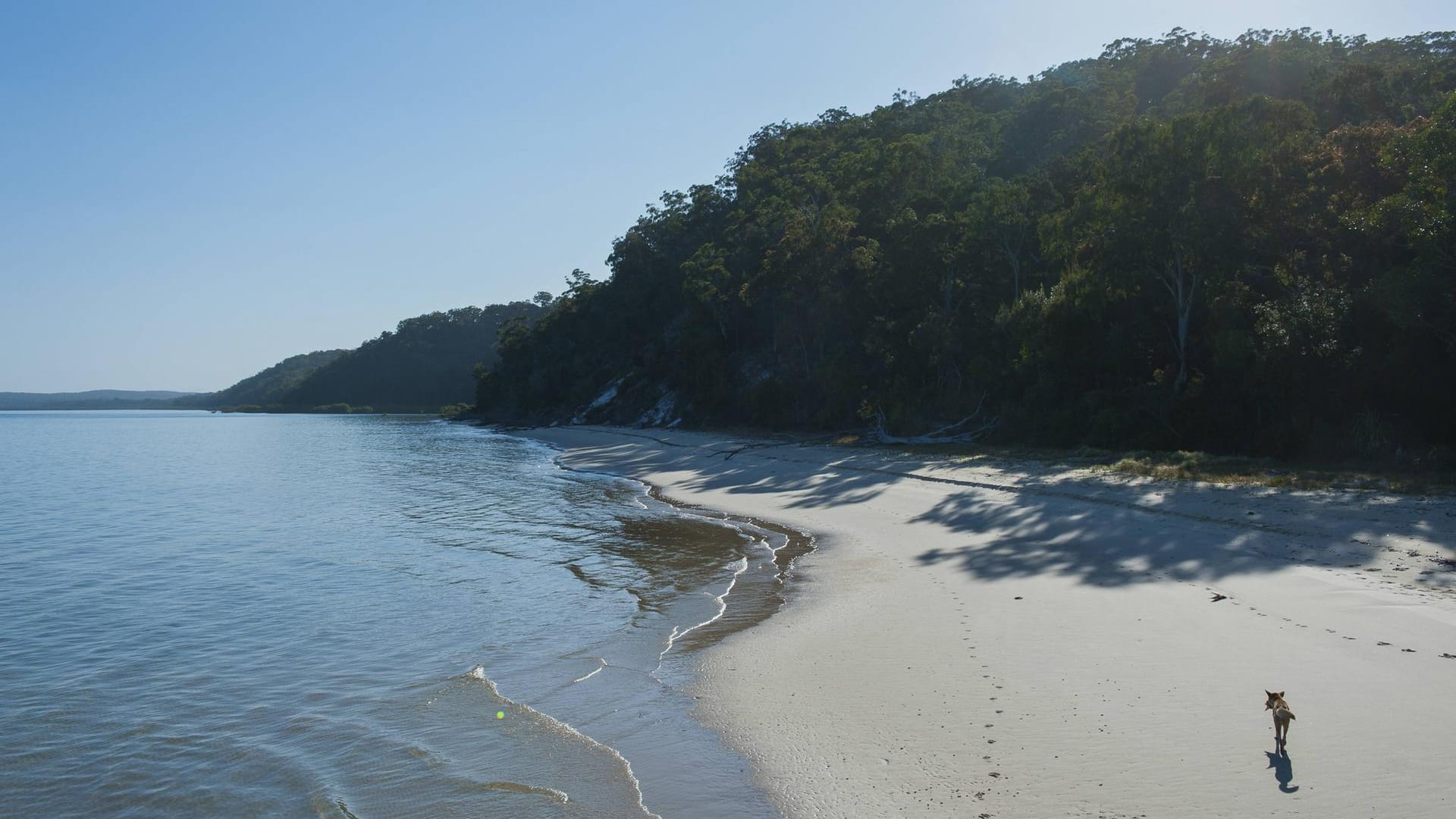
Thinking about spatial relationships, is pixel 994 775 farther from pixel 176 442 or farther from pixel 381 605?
pixel 176 442

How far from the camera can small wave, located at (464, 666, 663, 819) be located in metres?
5.29

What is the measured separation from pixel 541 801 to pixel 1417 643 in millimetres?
6668

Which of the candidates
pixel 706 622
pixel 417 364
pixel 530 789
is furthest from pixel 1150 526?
pixel 417 364

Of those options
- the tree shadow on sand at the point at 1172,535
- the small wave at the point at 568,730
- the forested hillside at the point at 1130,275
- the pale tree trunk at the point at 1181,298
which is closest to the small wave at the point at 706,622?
the small wave at the point at 568,730

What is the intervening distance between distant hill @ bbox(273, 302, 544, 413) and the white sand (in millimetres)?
144033

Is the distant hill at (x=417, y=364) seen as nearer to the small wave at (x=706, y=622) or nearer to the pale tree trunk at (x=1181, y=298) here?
the pale tree trunk at (x=1181, y=298)

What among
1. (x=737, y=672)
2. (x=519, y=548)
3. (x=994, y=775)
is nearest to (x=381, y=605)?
(x=519, y=548)

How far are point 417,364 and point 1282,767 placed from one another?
16174 centimetres

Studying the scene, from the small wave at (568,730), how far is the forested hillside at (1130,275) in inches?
720

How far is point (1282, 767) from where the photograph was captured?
4.83 m

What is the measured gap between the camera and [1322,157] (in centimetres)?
2159

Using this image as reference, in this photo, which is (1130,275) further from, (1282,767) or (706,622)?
(1282,767)

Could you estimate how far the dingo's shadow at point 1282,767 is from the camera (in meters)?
4.61

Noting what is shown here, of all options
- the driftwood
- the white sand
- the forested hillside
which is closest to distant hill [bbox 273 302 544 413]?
the forested hillside
